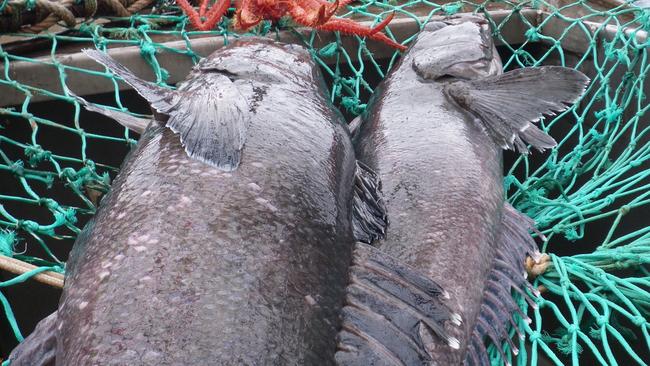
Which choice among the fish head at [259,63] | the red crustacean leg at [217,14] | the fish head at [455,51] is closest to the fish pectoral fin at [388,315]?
the fish head at [259,63]

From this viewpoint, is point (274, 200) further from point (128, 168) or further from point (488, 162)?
point (488, 162)

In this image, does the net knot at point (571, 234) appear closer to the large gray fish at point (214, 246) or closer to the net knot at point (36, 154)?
the large gray fish at point (214, 246)

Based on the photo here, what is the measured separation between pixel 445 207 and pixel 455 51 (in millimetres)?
1194

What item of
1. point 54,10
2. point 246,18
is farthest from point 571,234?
point 54,10

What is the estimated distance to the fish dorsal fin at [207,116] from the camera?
1686 mm

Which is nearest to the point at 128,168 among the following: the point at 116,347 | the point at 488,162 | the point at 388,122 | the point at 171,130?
the point at 171,130

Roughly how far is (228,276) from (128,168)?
0.62 m

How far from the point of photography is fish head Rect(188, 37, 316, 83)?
88.7 inches

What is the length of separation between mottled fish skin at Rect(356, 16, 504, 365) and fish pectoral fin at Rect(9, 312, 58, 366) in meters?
1.05

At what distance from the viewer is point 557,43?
370cm

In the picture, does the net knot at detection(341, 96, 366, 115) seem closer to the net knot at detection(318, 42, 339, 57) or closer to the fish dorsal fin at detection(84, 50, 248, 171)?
the net knot at detection(318, 42, 339, 57)

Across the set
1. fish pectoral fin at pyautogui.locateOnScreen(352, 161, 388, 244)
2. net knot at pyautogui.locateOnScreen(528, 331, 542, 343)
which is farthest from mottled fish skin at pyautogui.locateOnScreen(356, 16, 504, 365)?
net knot at pyautogui.locateOnScreen(528, 331, 542, 343)

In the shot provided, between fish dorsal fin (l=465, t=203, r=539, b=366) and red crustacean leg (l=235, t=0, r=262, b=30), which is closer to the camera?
fish dorsal fin (l=465, t=203, r=539, b=366)

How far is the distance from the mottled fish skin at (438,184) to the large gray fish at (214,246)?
35 cm
